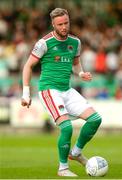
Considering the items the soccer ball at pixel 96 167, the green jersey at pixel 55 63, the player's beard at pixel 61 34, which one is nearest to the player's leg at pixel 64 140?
the soccer ball at pixel 96 167

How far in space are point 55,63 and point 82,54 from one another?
1478 centimetres

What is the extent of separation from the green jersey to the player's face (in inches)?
7.6

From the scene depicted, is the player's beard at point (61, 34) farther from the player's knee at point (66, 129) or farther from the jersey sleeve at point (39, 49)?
the player's knee at point (66, 129)

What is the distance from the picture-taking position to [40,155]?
17.8 m

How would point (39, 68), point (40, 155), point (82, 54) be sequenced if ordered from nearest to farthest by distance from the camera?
point (40, 155) → point (39, 68) → point (82, 54)

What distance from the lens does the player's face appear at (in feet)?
39.1

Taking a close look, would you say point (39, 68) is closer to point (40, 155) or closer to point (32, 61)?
point (40, 155)

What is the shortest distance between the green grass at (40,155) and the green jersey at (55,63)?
1.35 meters

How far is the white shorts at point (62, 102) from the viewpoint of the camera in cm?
1202

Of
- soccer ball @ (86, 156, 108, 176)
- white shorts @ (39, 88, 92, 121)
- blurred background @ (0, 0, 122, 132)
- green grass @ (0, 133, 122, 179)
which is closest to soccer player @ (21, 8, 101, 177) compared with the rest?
white shorts @ (39, 88, 92, 121)

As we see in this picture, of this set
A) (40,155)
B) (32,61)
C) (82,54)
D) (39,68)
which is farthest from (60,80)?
(82,54)

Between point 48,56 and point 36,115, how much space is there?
1347 cm

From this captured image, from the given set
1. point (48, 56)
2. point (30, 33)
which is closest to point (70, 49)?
point (48, 56)

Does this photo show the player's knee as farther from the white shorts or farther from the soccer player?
the white shorts
